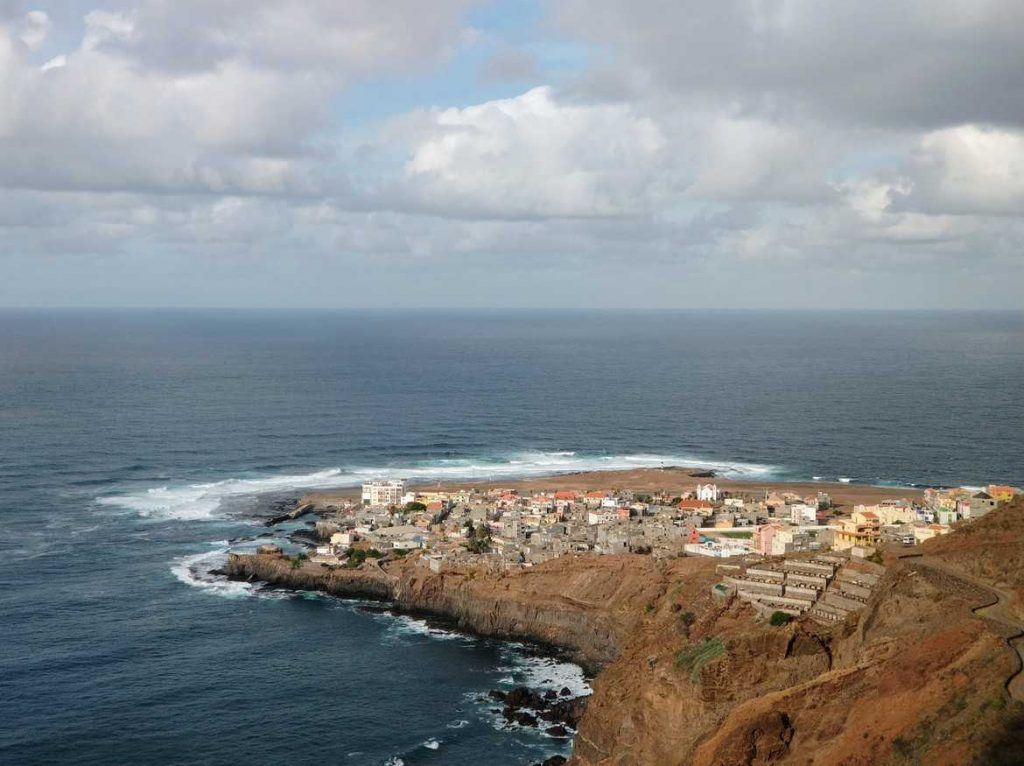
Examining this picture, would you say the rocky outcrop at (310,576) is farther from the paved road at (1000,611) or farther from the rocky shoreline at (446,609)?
→ the paved road at (1000,611)

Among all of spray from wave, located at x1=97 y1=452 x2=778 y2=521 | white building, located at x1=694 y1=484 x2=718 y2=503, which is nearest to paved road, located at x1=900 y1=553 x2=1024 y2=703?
white building, located at x1=694 y1=484 x2=718 y2=503

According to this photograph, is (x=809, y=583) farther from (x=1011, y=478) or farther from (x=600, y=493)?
(x=1011, y=478)

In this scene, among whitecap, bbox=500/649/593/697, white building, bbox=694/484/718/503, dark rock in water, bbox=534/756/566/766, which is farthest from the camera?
white building, bbox=694/484/718/503

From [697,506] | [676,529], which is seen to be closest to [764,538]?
[676,529]

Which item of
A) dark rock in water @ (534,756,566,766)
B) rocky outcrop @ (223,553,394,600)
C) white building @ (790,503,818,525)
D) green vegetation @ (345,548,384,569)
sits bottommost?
dark rock in water @ (534,756,566,766)

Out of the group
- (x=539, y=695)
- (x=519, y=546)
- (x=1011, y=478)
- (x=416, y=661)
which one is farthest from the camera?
(x=1011, y=478)

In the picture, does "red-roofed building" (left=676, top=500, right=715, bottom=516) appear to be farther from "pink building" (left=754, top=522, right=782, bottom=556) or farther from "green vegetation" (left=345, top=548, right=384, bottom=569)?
"green vegetation" (left=345, top=548, right=384, bottom=569)

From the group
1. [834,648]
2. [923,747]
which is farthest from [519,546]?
[923,747]
